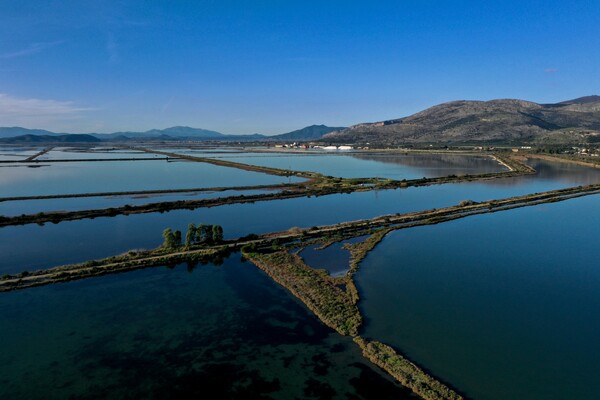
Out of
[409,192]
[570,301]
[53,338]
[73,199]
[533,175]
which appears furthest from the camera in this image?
[533,175]

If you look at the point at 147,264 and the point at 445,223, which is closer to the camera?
the point at 147,264

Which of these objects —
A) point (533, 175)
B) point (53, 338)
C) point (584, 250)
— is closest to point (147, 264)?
point (53, 338)

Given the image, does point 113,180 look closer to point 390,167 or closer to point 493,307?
point 390,167

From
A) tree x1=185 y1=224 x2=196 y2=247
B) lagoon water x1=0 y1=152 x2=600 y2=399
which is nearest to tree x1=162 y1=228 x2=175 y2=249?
tree x1=185 y1=224 x2=196 y2=247

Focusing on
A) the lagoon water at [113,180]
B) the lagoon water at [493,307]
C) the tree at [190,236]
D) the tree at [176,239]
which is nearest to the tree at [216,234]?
the tree at [190,236]

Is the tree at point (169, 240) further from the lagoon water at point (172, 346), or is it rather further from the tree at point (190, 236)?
the lagoon water at point (172, 346)

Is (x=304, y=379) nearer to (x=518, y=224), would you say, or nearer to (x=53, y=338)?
(x=53, y=338)
